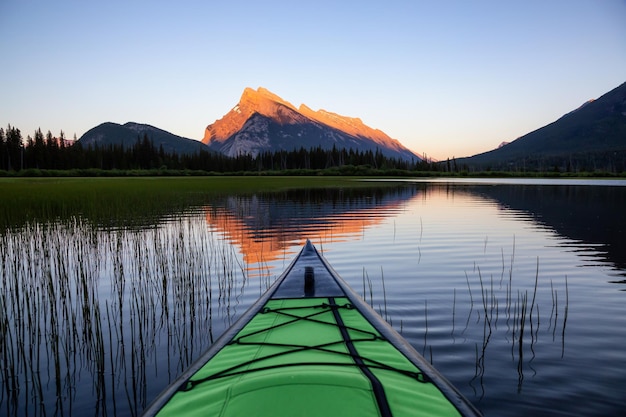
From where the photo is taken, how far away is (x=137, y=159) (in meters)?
130

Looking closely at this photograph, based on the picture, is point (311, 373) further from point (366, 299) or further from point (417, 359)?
point (366, 299)

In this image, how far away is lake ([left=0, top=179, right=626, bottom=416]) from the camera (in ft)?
17.1

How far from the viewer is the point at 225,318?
7895 millimetres

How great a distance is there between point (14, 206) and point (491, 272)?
79.8 feet

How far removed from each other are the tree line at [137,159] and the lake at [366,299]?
10262 centimetres

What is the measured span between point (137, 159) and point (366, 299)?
135 metres

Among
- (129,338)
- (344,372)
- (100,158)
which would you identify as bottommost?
(129,338)

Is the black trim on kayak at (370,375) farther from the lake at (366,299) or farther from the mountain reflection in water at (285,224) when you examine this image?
the mountain reflection in water at (285,224)

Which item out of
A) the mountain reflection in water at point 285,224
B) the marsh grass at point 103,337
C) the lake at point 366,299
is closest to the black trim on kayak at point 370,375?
the lake at point 366,299

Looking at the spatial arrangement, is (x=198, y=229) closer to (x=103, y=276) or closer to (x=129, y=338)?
(x=103, y=276)

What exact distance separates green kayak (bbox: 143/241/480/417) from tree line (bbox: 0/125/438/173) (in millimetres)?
112159

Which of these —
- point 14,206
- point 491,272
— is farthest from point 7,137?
point 491,272

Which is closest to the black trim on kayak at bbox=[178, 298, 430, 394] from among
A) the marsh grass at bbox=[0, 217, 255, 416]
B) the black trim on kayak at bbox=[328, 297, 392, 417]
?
the black trim on kayak at bbox=[328, 297, 392, 417]

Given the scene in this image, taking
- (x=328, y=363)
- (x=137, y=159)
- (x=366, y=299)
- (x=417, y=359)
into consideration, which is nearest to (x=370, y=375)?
(x=328, y=363)
